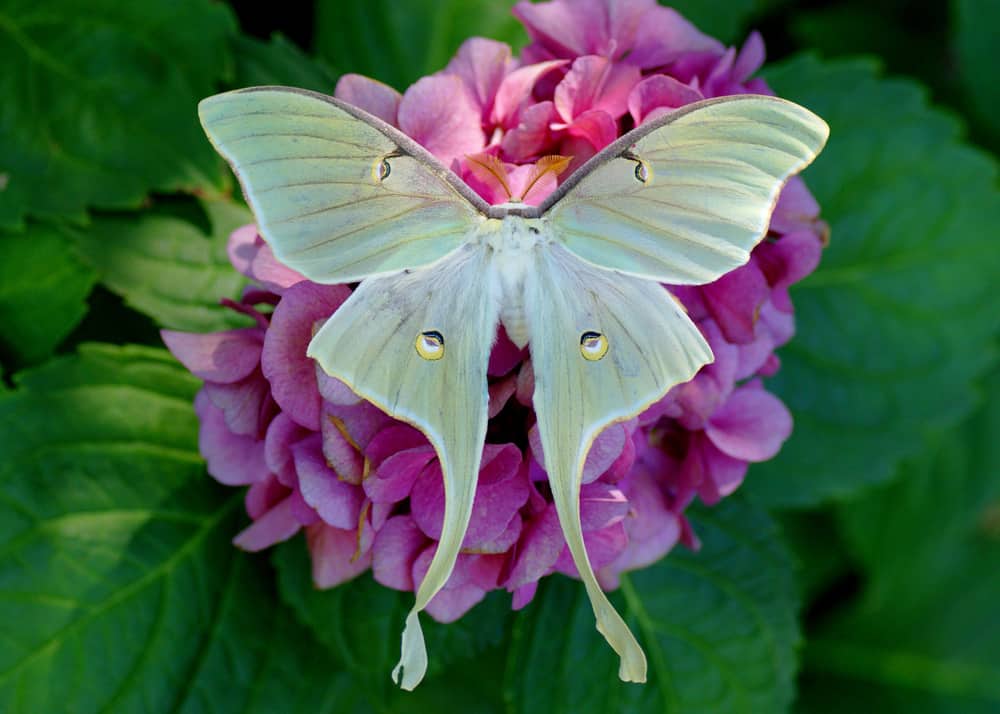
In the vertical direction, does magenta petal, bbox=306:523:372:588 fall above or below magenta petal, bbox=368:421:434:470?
below

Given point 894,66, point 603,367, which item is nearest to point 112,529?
point 603,367

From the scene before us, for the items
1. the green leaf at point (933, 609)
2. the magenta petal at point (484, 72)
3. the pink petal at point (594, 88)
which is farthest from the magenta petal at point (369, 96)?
the green leaf at point (933, 609)

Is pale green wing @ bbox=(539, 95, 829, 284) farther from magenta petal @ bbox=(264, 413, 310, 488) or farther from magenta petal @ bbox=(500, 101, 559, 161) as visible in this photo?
magenta petal @ bbox=(264, 413, 310, 488)

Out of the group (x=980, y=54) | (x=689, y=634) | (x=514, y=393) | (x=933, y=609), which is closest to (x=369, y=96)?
(x=514, y=393)

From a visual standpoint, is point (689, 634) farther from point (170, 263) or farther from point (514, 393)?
point (170, 263)

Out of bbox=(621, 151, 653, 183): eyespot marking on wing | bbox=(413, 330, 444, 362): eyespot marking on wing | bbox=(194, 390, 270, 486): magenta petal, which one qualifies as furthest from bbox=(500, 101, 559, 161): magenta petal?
bbox=(194, 390, 270, 486): magenta petal

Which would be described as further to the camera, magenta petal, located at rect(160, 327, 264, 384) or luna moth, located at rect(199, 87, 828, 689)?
magenta petal, located at rect(160, 327, 264, 384)

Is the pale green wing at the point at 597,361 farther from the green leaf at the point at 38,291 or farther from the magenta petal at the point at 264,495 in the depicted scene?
the green leaf at the point at 38,291
